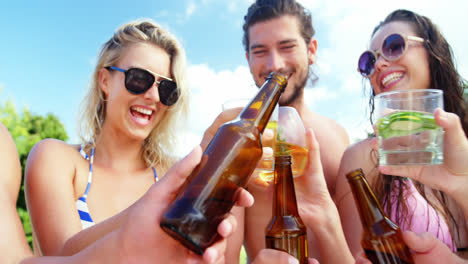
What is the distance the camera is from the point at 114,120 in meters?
2.91

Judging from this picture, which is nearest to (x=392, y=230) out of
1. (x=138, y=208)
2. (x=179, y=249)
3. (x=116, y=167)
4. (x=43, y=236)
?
(x=179, y=249)

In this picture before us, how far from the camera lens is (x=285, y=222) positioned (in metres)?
1.28

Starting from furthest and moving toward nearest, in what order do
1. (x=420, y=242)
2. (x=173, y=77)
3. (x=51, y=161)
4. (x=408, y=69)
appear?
(x=173, y=77)
(x=408, y=69)
(x=51, y=161)
(x=420, y=242)

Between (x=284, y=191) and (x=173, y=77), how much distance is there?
2.12 meters

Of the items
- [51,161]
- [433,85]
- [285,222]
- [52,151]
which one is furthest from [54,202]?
[433,85]

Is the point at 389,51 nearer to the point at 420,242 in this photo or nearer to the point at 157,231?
the point at 420,242

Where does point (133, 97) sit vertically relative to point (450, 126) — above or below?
above

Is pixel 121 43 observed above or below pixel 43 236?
above

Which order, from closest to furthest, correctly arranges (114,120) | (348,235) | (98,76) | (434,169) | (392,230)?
1. (392,230)
2. (434,169)
3. (348,235)
4. (114,120)
5. (98,76)

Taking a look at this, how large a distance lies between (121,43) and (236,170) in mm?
2615

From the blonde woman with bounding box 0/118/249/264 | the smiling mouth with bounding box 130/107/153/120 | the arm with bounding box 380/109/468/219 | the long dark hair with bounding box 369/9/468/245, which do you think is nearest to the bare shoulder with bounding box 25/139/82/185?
the smiling mouth with bounding box 130/107/153/120

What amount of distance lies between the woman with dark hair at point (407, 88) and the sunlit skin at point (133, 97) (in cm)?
181

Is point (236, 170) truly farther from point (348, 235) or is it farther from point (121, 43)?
point (121, 43)

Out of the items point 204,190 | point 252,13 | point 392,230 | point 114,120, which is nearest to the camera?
point 204,190
